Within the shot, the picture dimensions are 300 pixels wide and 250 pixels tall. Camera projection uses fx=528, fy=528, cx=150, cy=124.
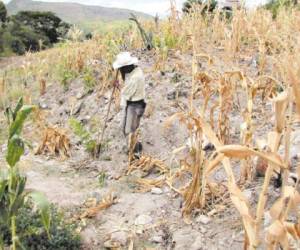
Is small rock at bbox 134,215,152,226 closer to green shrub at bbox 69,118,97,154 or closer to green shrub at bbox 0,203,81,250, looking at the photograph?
green shrub at bbox 0,203,81,250

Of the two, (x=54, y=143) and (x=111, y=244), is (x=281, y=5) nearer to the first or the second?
(x=54, y=143)

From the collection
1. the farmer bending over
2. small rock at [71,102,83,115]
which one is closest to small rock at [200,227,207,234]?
the farmer bending over

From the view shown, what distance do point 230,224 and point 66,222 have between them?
125cm

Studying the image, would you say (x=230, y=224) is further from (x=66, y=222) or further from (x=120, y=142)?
(x=120, y=142)

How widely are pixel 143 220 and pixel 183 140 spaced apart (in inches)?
62.3

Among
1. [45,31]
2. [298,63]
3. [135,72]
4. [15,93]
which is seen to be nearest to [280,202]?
[298,63]

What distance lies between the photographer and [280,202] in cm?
171

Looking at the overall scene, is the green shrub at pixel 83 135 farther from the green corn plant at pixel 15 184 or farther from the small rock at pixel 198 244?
the green corn plant at pixel 15 184

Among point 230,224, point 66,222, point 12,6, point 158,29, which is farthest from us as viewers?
point 12,6

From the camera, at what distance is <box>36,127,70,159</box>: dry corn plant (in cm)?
571

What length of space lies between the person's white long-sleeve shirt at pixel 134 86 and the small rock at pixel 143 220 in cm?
147

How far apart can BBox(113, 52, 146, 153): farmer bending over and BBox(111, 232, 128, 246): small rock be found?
153 centimetres

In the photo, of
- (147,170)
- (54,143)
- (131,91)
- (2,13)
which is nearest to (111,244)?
(147,170)

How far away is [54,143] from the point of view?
572cm
